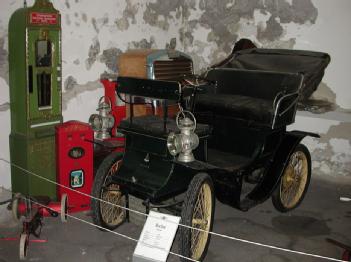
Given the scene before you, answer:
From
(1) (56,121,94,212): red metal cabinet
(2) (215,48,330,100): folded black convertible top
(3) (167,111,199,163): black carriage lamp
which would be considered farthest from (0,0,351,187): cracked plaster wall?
(3) (167,111,199,163): black carriage lamp

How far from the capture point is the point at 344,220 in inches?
171

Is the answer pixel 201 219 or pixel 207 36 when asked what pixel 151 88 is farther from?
pixel 207 36

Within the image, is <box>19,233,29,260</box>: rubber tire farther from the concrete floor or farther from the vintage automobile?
the vintage automobile

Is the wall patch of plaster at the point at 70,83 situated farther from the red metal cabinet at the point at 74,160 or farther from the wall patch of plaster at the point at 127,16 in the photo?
the wall patch of plaster at the point at 127,16

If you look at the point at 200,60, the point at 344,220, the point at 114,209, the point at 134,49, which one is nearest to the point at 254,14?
the point at 200,60

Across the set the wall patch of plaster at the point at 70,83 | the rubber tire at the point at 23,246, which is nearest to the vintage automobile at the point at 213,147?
the rubber tire at the point at 23,246

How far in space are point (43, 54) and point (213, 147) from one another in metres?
1.92

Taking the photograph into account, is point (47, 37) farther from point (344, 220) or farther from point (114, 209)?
point (344, 220)

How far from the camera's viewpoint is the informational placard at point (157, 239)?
9.37ft

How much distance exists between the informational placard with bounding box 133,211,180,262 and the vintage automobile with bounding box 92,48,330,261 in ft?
0.60

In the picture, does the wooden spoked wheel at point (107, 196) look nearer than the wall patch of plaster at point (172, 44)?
Yes

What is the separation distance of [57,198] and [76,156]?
0.49 metres

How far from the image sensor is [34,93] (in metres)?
4.06

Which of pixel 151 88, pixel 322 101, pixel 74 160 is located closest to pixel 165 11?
pixel 322 101
